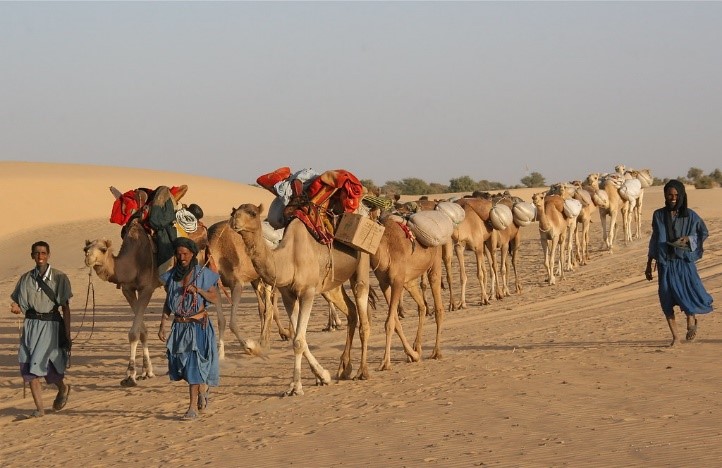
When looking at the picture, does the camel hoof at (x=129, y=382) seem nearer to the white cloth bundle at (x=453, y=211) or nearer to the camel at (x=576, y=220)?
the white cloth bundle at (x=453, y=211)

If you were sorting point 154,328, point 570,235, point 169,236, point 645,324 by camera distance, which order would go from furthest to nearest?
point 570,235
point 154,328
point 645,324
point 169,236

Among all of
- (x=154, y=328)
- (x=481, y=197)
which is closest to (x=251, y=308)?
(x=154, y=328)

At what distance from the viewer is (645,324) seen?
616 inches

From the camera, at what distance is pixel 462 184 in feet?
272

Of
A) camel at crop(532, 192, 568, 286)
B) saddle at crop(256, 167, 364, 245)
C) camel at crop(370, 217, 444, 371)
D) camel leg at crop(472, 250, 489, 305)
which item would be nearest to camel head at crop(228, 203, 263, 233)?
saddle at crop(256, 167, 364, 245)

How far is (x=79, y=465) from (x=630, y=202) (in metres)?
26.2

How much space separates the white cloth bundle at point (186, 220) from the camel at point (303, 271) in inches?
93.4

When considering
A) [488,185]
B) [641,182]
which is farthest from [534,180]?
[641,182]

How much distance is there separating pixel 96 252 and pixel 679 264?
22.0ft

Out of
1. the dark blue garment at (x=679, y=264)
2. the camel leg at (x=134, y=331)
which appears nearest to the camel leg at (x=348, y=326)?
the camel leg at (x=134, y=331)

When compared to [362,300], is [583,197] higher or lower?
higher

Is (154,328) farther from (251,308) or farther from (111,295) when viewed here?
(111,295)

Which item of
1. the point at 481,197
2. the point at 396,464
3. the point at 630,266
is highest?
the point at 481,197

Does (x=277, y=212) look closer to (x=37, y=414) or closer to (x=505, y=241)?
(x=37, y=414)
